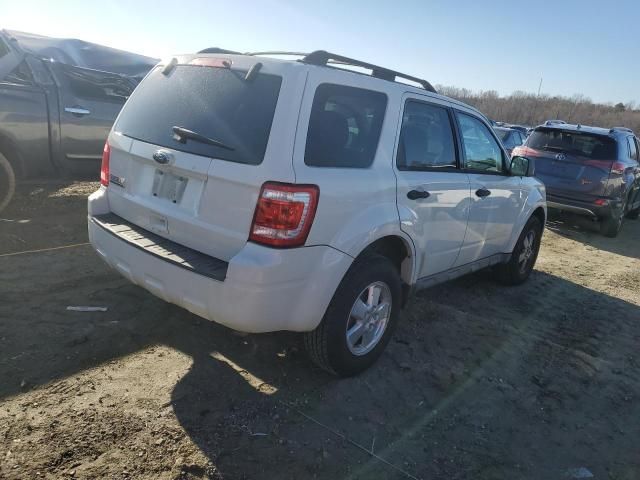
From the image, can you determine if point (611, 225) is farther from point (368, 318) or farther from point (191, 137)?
point (191, 137)

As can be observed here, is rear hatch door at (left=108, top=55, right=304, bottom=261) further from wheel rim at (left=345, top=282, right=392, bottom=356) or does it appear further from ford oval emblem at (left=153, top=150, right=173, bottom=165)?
wheel rim at (left=345, top=282, right=392, bottom=356)

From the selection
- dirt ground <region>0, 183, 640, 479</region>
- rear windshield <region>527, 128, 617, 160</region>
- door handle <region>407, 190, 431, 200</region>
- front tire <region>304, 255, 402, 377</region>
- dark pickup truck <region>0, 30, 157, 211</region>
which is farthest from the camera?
rear windshield <region>527, 128, 617, 160</region>

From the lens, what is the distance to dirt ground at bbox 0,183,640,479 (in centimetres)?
253

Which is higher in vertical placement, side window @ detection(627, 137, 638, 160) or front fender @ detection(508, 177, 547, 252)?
side window @ detection(627, 137, 638, 160)

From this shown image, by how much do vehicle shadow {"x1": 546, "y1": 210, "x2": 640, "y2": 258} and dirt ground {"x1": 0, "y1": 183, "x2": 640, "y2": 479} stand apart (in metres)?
4.24


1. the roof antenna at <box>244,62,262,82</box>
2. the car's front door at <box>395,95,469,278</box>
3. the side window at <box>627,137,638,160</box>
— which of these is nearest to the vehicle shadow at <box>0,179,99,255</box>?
the roof antenna at <box>244,62,262,82</box>

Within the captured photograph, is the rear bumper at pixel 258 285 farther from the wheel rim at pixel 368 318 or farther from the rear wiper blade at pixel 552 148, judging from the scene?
the rear wiper blade at pixel 552 148

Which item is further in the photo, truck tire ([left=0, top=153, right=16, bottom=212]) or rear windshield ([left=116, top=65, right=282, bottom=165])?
truck tire ([left=0, top=153, right=16, bottom=212])

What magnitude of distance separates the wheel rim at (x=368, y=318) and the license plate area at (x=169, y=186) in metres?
1.25

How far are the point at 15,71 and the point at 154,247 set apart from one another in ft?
13.6

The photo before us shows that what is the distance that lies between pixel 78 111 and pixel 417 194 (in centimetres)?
468

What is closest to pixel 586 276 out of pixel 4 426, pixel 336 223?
pixel 336 223

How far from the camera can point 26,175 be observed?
578 centimetres

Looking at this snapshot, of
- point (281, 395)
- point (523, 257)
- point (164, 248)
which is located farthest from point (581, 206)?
point (164, 248)
